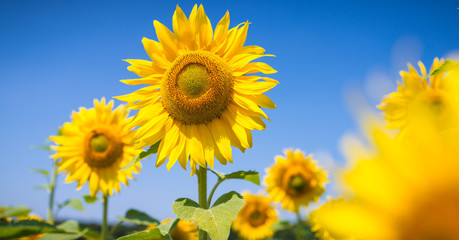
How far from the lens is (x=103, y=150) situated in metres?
4.45

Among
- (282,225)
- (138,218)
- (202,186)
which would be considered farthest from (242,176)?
(282,225)

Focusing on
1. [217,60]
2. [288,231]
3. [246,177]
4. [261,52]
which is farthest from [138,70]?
[288,231]

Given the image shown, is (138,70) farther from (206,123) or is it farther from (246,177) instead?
(246,177)

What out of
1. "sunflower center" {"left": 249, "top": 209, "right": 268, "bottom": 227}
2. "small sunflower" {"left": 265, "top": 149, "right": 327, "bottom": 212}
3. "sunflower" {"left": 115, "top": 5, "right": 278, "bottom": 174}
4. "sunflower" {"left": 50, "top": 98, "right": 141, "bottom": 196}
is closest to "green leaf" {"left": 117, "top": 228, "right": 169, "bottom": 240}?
"sunflower" {"left": 115, "top": 5, "right": 278, "bottom": 174}

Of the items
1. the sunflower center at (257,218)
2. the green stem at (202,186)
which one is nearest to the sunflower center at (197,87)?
the green stem at (202,186)

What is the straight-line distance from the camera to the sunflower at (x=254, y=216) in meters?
6.84

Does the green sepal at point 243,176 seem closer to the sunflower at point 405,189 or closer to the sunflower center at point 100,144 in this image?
the sunflower at point 405,189

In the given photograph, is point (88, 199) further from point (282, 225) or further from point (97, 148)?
point (282, 225)

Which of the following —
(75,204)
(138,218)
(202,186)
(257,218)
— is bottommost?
(257,218)

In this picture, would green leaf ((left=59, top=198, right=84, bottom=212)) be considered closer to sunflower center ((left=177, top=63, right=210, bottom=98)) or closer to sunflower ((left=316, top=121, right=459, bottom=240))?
sunflower center ((left=177, top=63, right=210, bottom=98))

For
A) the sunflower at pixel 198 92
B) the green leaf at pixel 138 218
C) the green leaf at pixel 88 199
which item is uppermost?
the sunflower at pixel 198 92

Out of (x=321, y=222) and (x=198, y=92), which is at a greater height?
(x=198, y=92)

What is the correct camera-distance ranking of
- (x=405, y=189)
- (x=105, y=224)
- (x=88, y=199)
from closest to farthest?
1. (x=405, y=189)
2. (x=105, y=224)
3. (x=88, y=199)

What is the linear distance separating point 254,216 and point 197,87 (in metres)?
4.94
